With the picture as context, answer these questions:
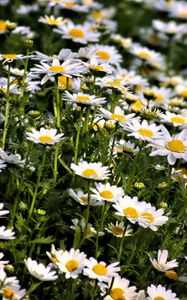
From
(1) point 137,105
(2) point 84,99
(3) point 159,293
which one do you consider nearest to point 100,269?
(3) point 159,293

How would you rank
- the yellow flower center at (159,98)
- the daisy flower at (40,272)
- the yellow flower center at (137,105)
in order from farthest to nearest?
the yellow flower center at (159,98), the yellow flower center at (137,105), the daisy flower at (40,272)

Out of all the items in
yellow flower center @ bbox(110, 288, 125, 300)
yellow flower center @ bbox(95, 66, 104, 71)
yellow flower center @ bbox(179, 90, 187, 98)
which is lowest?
yellow flower center @ bbox(179, 90, 187, 98)

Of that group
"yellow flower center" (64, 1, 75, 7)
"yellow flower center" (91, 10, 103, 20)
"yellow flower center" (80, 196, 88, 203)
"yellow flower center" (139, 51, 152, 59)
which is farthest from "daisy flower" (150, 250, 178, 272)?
"yellow flower center" (91, 10, 103, 20)

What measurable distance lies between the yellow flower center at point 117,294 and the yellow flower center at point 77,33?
2.23 m

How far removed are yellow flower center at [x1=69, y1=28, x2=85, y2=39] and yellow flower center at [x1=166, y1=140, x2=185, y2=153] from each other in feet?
5.73

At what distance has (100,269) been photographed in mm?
2889

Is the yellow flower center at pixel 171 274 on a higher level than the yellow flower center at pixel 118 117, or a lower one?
lower

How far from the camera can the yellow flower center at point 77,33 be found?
16.0 ft

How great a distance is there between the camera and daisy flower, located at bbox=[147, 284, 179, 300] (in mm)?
3004

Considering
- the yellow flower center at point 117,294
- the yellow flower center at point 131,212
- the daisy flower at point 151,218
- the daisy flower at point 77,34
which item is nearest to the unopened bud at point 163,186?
the daisy flower at point 151,218

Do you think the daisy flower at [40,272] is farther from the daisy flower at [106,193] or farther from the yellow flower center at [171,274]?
the yellow flower center at [171,274]

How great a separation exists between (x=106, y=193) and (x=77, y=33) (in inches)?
82.2

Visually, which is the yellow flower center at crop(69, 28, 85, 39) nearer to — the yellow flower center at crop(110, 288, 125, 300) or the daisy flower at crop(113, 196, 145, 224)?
the daisy flower at crop(113, 196, 145, 224)

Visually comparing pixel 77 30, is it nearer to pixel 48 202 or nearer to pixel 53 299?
pixel 48 202
